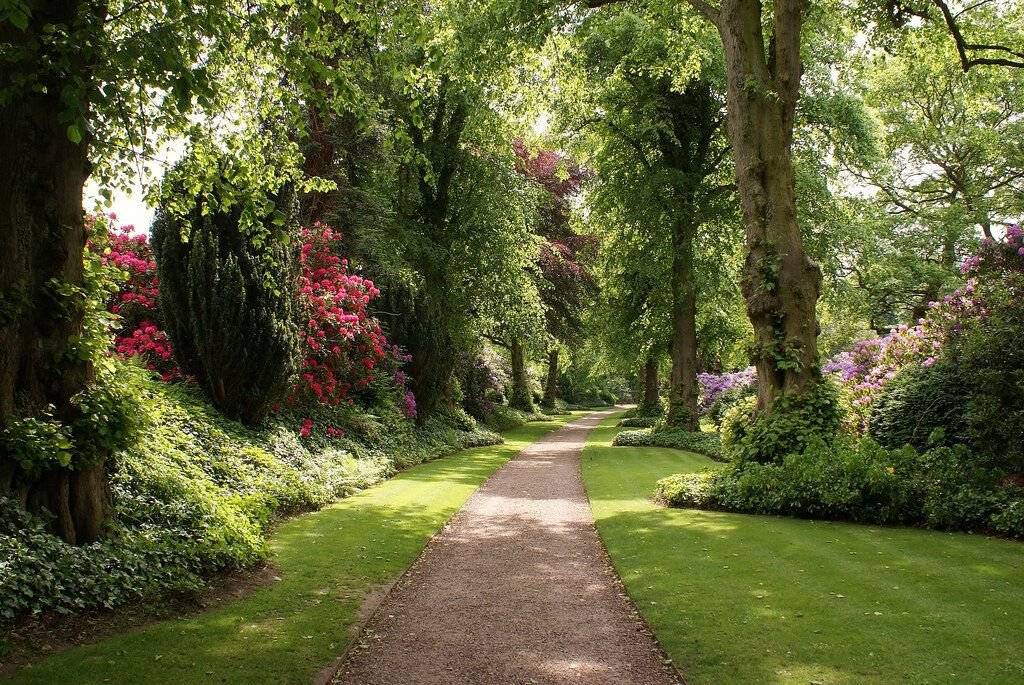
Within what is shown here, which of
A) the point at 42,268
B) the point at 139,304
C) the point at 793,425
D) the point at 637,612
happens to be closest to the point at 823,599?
the point at 637,612

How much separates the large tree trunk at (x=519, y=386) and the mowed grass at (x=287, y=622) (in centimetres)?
2527

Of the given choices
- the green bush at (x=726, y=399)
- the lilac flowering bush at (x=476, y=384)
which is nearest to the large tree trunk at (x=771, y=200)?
the lilac flowering bush at (x=476, y=384)

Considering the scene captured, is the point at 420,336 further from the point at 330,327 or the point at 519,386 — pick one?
the point at 519,386

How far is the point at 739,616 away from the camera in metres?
5.59

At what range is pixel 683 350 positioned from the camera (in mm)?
23203

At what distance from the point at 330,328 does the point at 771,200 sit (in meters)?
8.92

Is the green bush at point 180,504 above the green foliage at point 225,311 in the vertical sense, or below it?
below

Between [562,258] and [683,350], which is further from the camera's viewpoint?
[562,258]

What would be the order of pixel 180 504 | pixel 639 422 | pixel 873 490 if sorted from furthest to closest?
pixel 639 422, pixel 873 490, pixel 180 504

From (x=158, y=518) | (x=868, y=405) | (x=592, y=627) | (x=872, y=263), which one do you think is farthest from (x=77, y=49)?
(x=872, y=263)

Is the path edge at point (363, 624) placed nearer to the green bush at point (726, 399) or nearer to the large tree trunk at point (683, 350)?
the large tree trunk at point (683, 350)

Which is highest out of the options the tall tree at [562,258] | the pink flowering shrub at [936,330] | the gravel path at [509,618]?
the tall tree at [562,258]

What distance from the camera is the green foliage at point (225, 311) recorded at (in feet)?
35.6

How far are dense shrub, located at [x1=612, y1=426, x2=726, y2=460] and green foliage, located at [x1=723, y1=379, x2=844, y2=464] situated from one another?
6196 millimetres
